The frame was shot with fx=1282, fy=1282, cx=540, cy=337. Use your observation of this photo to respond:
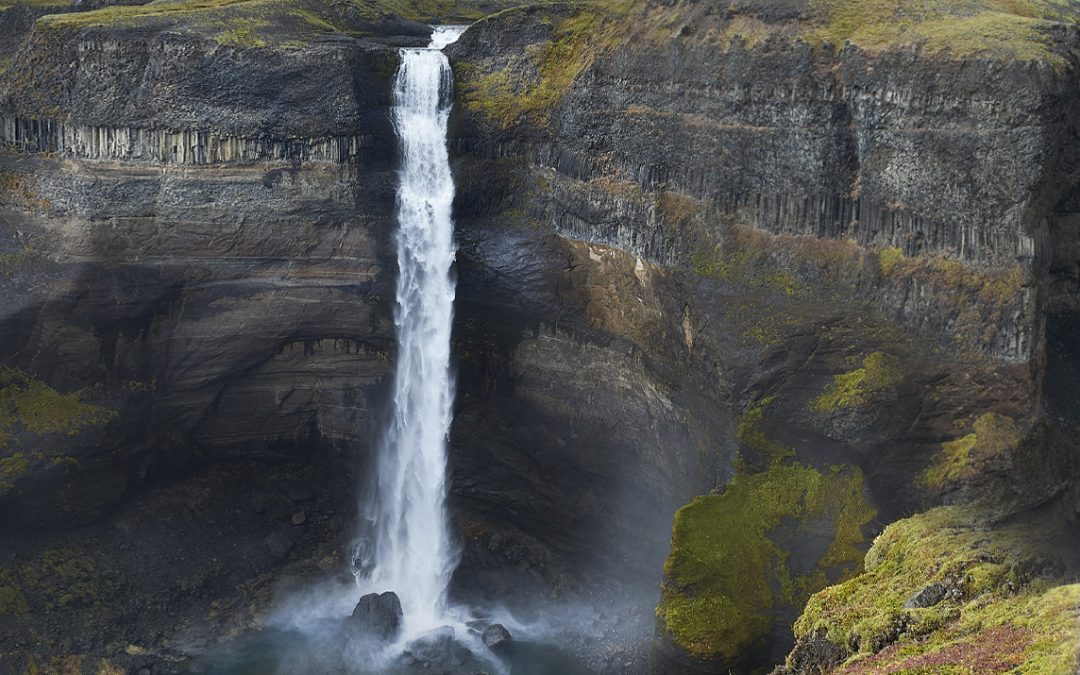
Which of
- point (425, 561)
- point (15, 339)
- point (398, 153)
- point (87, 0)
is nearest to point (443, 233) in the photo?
point (398, 153)

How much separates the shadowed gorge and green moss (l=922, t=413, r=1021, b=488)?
0.10m

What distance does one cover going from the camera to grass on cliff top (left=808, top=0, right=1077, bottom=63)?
39406 mm

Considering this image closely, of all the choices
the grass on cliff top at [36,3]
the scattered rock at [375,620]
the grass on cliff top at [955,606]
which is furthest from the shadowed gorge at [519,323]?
the grass on cliff top at [955,606]

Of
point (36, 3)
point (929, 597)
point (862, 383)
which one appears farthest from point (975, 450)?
point (36, 3)

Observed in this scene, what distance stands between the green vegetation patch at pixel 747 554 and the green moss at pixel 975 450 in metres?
2.68

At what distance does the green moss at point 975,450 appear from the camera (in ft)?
129

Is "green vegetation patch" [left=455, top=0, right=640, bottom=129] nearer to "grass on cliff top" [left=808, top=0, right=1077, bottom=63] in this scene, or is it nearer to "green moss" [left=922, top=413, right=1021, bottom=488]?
"grass on cliff top" [left=808, top=0, right=1077, bottom=63]

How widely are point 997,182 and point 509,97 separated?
2204 centimetres

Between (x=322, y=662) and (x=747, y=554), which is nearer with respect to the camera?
(x=747, y=554)

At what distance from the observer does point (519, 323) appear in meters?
53.5

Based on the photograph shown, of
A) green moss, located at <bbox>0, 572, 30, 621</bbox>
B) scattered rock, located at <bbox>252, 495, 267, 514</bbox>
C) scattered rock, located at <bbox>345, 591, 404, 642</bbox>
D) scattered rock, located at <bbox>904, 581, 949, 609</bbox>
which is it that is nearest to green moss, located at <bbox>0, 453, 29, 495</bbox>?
green moss, located at <bbox>0, 572, 30, 621</bbox>

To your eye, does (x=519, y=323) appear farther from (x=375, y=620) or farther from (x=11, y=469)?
(x=11, y=469)

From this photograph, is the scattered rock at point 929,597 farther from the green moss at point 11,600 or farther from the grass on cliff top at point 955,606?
the green moss at point 11,600

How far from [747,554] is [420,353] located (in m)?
18.3
